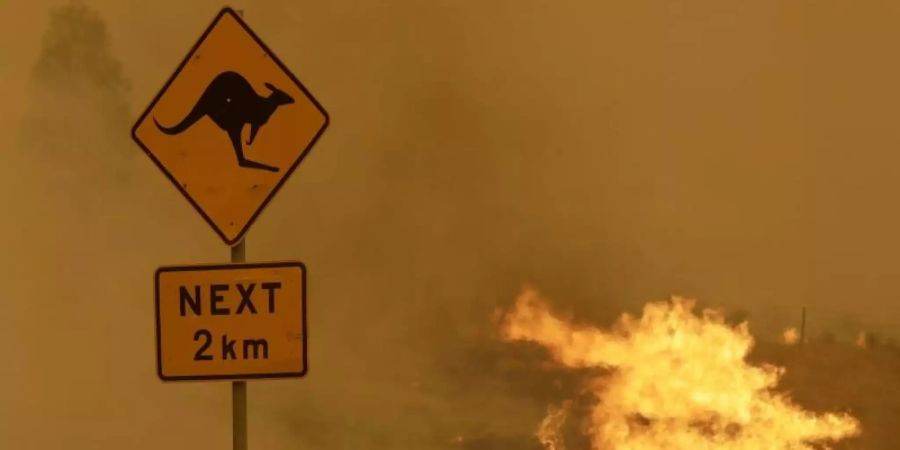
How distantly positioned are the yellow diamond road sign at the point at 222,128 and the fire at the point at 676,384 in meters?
1.00

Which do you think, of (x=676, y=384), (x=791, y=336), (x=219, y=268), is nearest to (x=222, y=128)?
(x=219, y=268)

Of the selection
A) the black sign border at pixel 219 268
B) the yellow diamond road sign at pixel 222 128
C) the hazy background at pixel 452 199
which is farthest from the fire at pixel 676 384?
the yellow diamond road sign at pixel 222 128

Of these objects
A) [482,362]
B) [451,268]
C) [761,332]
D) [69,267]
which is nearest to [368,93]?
[451,268]

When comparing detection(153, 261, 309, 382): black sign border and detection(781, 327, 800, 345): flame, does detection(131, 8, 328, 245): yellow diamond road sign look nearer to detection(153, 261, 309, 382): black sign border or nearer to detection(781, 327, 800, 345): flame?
detection(153, 261, 309, 382): black sign border

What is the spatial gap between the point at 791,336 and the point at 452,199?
111 centimetres

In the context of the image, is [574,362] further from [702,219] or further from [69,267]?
[69,267]

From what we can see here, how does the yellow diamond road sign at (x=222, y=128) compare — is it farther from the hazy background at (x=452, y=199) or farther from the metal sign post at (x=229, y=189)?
the hazy background at (x=452, y=199)

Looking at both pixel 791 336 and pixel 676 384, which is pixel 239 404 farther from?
pixel 791 336

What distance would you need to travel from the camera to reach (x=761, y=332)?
9.23 feet

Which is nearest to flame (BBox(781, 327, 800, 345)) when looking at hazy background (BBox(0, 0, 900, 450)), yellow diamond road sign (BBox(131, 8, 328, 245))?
hazy background (BBox(0, 0, 900, 450))

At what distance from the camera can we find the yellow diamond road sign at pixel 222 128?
218cm

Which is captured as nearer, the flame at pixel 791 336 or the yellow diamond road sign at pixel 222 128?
the yellow diamond road sign at pixel 222 128

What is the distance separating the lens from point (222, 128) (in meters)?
2.17

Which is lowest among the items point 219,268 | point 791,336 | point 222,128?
point 791,336
